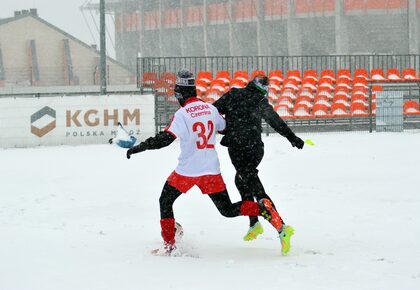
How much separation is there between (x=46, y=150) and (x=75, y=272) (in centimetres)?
1466

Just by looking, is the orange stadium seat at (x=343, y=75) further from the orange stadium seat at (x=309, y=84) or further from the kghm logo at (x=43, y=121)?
the kghm logo at (x=43, y=121)

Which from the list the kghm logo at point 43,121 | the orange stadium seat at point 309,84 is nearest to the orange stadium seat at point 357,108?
the orange stadium seat at point 309,84

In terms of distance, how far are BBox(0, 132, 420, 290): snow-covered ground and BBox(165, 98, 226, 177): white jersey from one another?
2.63ft

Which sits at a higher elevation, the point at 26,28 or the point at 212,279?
the point at 26,28

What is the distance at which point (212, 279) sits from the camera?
628cm

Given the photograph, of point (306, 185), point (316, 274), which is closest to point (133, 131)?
point (306, 185)

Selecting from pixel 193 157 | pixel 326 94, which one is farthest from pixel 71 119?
pixel 193 157

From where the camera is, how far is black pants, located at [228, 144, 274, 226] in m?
7.78

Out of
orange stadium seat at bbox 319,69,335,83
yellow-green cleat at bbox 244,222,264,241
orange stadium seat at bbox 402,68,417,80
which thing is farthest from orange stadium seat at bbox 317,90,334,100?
yellow-green cleat at bbox 244,222,264,241

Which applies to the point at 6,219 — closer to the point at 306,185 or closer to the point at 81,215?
the point at 81,215

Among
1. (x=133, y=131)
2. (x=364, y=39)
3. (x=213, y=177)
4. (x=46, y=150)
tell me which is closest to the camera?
(x=213, y=177)

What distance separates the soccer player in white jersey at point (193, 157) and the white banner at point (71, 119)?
15.0m

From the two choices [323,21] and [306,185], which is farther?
[323,21]

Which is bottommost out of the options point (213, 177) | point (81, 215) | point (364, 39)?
point (81, 215)
